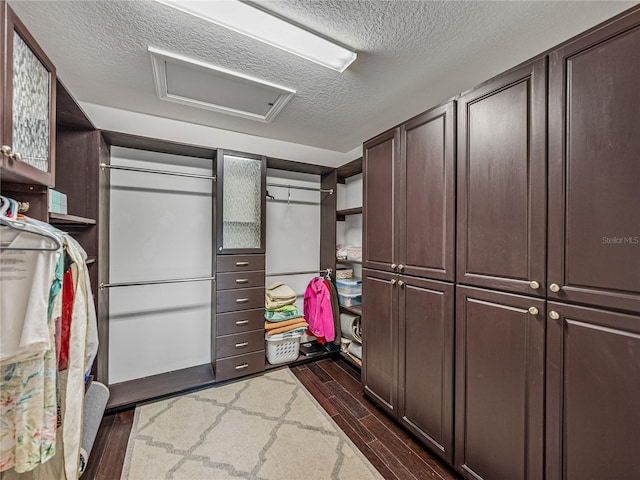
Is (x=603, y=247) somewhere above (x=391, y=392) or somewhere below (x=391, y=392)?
above

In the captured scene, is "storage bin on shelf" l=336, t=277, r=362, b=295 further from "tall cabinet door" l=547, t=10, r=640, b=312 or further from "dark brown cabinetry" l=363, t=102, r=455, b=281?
"tall cabinet door" l=547, t=10, r=640, b=312

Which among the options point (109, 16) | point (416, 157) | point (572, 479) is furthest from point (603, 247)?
point (109, 16)

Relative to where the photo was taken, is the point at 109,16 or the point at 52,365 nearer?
the point at 52,365

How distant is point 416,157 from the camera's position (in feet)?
5.82

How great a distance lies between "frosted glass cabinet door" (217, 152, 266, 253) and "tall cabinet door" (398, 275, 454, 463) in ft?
4.80

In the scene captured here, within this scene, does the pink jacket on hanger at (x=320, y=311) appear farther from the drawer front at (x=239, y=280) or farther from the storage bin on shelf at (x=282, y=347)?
the drawer front at (x=239, y=280)

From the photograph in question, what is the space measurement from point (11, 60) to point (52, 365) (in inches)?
45.7

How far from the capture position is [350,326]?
290 centimetres

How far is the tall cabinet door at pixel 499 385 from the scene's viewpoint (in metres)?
1.20

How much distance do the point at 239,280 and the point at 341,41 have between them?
2007 mm

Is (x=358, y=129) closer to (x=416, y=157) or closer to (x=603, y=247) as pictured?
(x=416, y=157)

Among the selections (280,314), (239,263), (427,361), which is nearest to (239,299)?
(239,263)

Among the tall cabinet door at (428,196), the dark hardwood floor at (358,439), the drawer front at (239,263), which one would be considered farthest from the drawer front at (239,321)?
the tall cabinet door at (428,196)

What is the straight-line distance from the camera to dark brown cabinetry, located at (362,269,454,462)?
1588 mm
